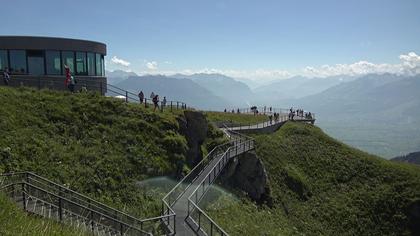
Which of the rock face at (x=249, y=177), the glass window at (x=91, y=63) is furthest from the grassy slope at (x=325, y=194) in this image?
the glass window at (x=91, y=63)

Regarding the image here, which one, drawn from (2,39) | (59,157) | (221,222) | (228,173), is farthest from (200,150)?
(2,39)

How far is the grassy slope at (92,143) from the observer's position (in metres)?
18.2

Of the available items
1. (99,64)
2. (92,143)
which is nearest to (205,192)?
(92,143)

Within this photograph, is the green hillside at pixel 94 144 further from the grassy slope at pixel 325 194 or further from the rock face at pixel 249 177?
the rock face at pixel 249 177

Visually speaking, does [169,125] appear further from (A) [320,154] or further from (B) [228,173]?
(A) [320,154]

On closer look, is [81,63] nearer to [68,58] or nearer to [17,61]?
[68,58]

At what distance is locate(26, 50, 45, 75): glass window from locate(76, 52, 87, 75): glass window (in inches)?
112

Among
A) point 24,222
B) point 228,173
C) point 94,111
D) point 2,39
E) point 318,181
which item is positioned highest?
point 2,39

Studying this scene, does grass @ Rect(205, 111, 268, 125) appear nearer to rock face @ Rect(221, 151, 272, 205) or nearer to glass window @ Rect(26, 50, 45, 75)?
rock face @ Rect(221, 151, 272, 205)

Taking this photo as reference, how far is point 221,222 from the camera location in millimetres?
22016

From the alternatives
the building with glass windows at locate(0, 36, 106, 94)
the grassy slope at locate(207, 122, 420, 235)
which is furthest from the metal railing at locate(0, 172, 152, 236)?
the building with glass windows at locate(0, 36, 106, 94)

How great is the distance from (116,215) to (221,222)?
8.40 metres

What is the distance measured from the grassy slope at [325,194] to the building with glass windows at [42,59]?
56.7 ft

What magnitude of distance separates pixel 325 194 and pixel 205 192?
18.9m
